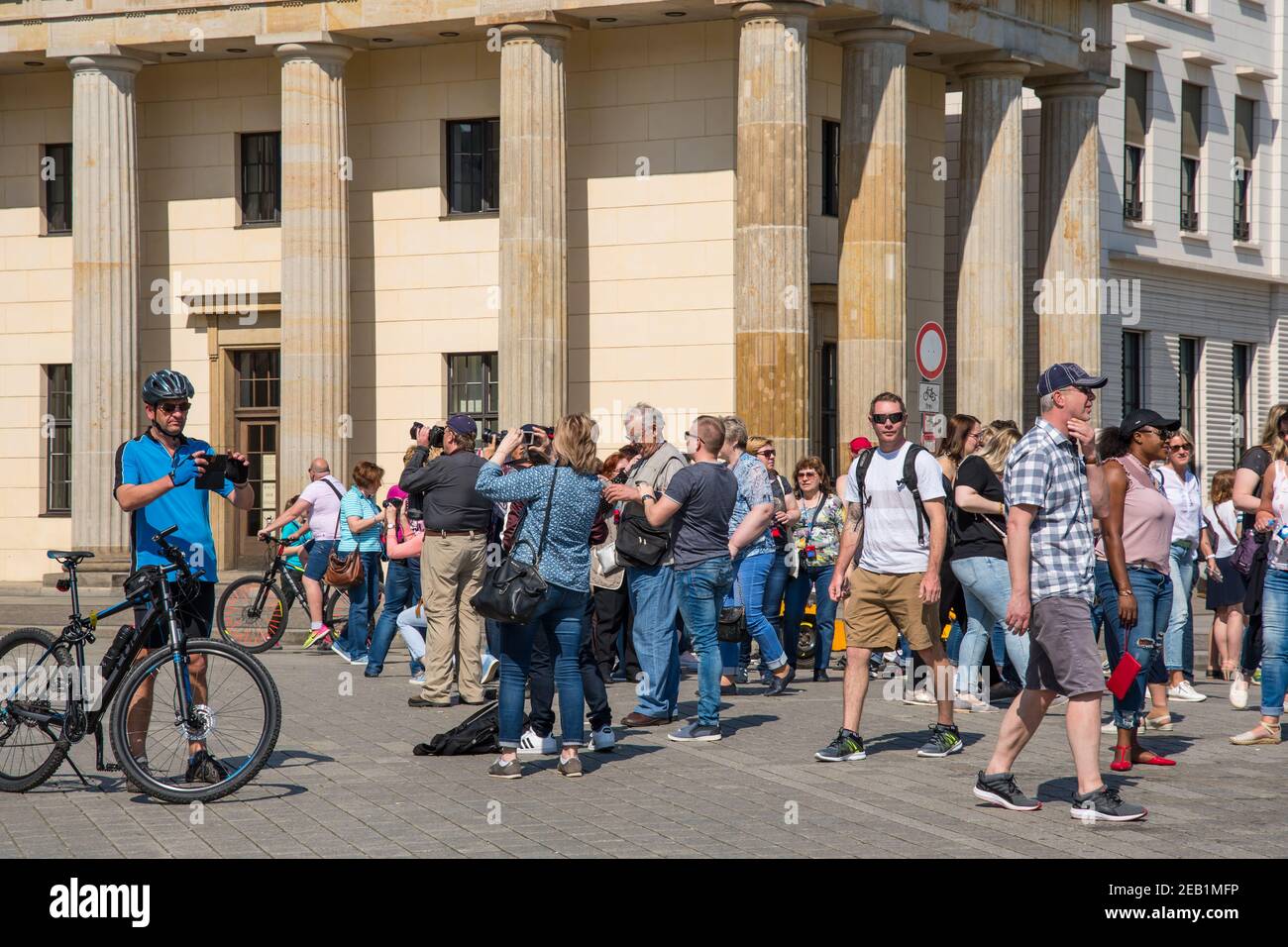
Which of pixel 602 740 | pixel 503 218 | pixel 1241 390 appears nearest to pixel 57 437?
pixel 503 218

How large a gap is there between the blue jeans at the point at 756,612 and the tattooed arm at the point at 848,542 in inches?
131

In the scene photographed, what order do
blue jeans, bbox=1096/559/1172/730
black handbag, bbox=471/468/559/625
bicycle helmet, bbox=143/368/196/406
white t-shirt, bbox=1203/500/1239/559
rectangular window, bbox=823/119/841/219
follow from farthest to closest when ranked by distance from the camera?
1. rectangular window, bbox=823/119/841/219
2. white t-shirt, bbox=1203/500/1239/559
3. blue jeans, bbox=1096/559/1172/730
4. black handbag, bbox=471/468/559/625
5. bicycle helmet, bbox=143/368/196/406

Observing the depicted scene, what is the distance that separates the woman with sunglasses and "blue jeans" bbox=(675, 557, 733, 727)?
3.97 metres

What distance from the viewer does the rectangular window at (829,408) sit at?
29.3 meters

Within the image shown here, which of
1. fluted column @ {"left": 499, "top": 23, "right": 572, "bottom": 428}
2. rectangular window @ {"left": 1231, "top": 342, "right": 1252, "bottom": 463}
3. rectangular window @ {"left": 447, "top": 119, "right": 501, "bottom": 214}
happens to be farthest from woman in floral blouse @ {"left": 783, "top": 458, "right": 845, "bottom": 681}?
rectangular window @ {"left": 1231, "top": 342, "right": 1252, "bottom": 463}

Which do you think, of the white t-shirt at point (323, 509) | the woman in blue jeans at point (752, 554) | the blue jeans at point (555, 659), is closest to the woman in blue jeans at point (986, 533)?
the woman in blue jeans at point (752, 554)

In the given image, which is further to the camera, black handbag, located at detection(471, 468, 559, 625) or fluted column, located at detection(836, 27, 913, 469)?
fluted column, located at detection(836, 27, 913, 469)

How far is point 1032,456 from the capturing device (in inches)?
362

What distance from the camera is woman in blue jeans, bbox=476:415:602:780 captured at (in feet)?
34.0

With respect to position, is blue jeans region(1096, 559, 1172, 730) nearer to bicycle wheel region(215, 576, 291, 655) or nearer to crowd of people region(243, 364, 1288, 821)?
crowd of people region(243, 364, 1288, 821)

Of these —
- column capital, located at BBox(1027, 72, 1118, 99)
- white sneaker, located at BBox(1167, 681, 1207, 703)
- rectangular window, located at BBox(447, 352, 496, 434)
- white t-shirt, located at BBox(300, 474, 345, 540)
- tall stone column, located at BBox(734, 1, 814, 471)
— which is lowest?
white sneaker, located at BBox(1167, 681, 1207, 703)

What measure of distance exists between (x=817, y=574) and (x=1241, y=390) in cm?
2589
